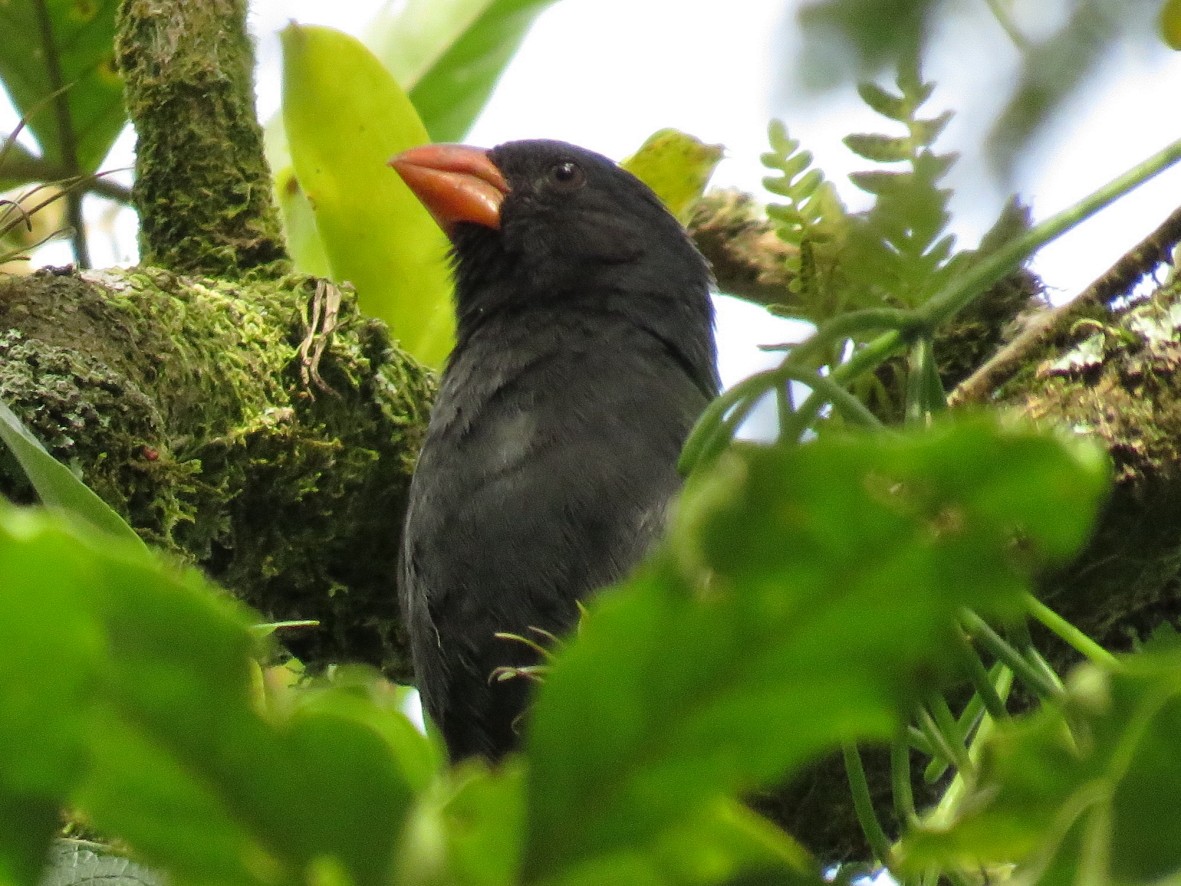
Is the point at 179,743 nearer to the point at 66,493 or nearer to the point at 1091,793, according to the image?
the point at 1091,793

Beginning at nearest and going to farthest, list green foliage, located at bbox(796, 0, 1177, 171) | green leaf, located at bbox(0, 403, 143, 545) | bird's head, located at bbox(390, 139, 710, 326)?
green foliage, located at bbox(796, 0, 1177, 171)
green leaf, located at bbox(0, 403, 143, 545)
bird's head, located at bbox(390, 139, 710, 326)

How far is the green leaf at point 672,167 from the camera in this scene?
3820mm

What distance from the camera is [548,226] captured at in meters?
3.53

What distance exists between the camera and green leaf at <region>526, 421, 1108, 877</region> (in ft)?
1.19

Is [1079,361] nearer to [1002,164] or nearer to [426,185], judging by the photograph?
[426,185]

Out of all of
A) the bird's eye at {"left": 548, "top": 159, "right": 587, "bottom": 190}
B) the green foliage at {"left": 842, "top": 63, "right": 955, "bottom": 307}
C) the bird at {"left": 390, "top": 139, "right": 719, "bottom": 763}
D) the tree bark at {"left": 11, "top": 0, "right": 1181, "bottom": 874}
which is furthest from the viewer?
the bird's eye at {"left": 548, "top": 159, "right": 587, "bottom": 190}

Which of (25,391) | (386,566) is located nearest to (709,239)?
(386,566)

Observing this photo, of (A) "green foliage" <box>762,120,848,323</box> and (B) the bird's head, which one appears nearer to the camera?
(A) "green foliage" <box>762,120,848,323</box>

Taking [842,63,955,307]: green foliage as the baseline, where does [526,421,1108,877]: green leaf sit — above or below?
below

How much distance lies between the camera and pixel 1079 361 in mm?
2367

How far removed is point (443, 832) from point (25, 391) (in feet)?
Answer: 6.92

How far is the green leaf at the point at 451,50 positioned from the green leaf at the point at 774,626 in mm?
3748

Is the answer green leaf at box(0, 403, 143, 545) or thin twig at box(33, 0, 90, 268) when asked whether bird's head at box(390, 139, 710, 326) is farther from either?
green leaf at box(0, 403, 143, 545)

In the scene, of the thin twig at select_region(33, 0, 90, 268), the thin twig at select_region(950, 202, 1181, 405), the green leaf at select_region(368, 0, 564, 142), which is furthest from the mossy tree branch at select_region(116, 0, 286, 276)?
the thin twig at select_region(950, 202, 1181, 405)
